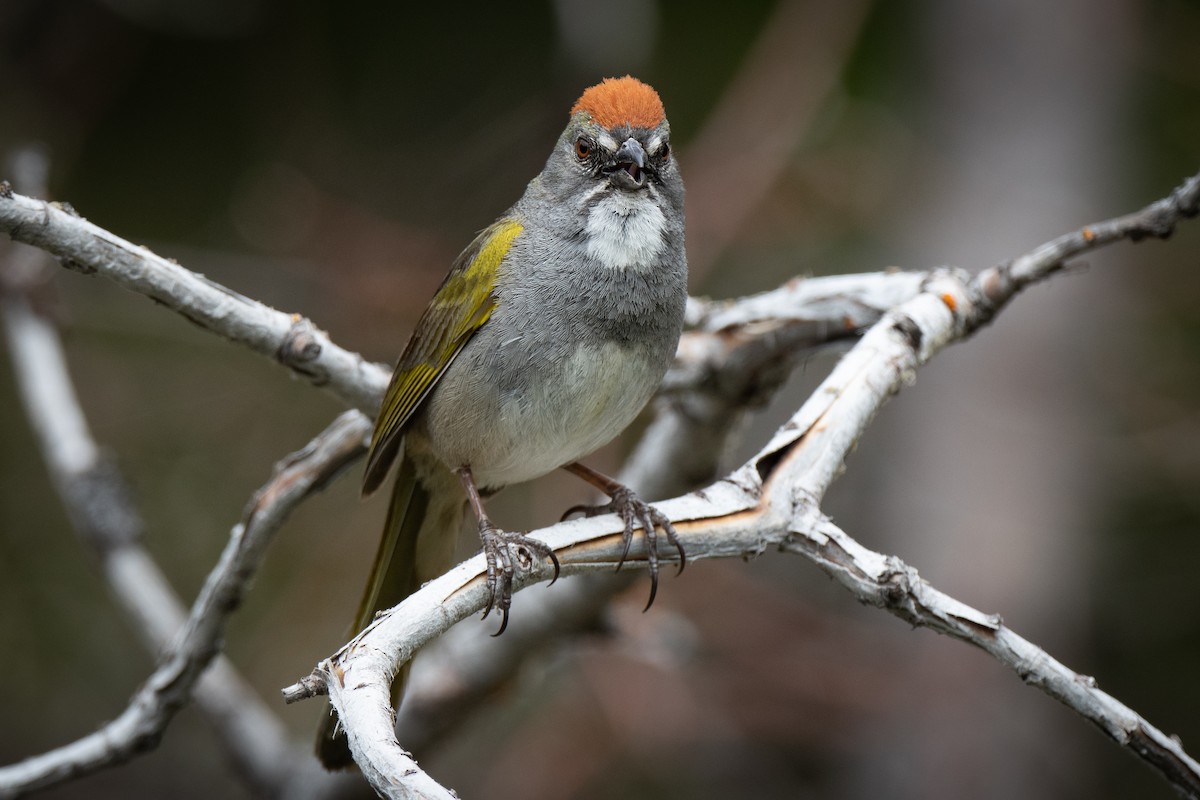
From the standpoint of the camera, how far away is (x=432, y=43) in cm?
714

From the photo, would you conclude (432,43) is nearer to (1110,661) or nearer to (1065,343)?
(1065,343)

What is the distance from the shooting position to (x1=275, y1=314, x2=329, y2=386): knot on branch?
2887mm

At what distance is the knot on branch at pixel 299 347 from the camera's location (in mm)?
2887

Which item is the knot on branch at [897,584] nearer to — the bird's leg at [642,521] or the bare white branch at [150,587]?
the bird's leg at [642,521]

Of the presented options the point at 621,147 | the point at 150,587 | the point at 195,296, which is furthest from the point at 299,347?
the point at 150,587

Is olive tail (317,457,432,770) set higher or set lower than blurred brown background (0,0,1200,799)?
lower

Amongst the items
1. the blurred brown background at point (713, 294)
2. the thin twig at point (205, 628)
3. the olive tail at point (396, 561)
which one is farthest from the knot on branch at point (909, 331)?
the blurred brown background at point (713, 294)

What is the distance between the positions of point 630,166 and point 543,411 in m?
0.75

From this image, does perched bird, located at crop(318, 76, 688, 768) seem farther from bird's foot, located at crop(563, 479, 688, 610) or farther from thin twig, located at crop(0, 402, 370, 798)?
thin twig, located at crop(0, 402, 370, 798)

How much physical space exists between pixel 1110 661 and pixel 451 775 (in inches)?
152

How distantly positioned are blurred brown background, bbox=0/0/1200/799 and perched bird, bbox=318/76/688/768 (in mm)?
1968

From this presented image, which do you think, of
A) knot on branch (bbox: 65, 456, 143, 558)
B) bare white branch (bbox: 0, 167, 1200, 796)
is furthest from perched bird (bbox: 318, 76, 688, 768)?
knot on branch (bbox: 65, 456, 143, 558)

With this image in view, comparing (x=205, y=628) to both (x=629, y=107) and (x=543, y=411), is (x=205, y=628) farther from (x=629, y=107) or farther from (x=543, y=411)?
(x=629, y=107)

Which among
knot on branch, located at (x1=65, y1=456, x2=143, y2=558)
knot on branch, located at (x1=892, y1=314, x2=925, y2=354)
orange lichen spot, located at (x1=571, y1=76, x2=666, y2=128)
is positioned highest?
orange lichen spot, located at (x1=571, y1=76, x2=666, y2=128)
